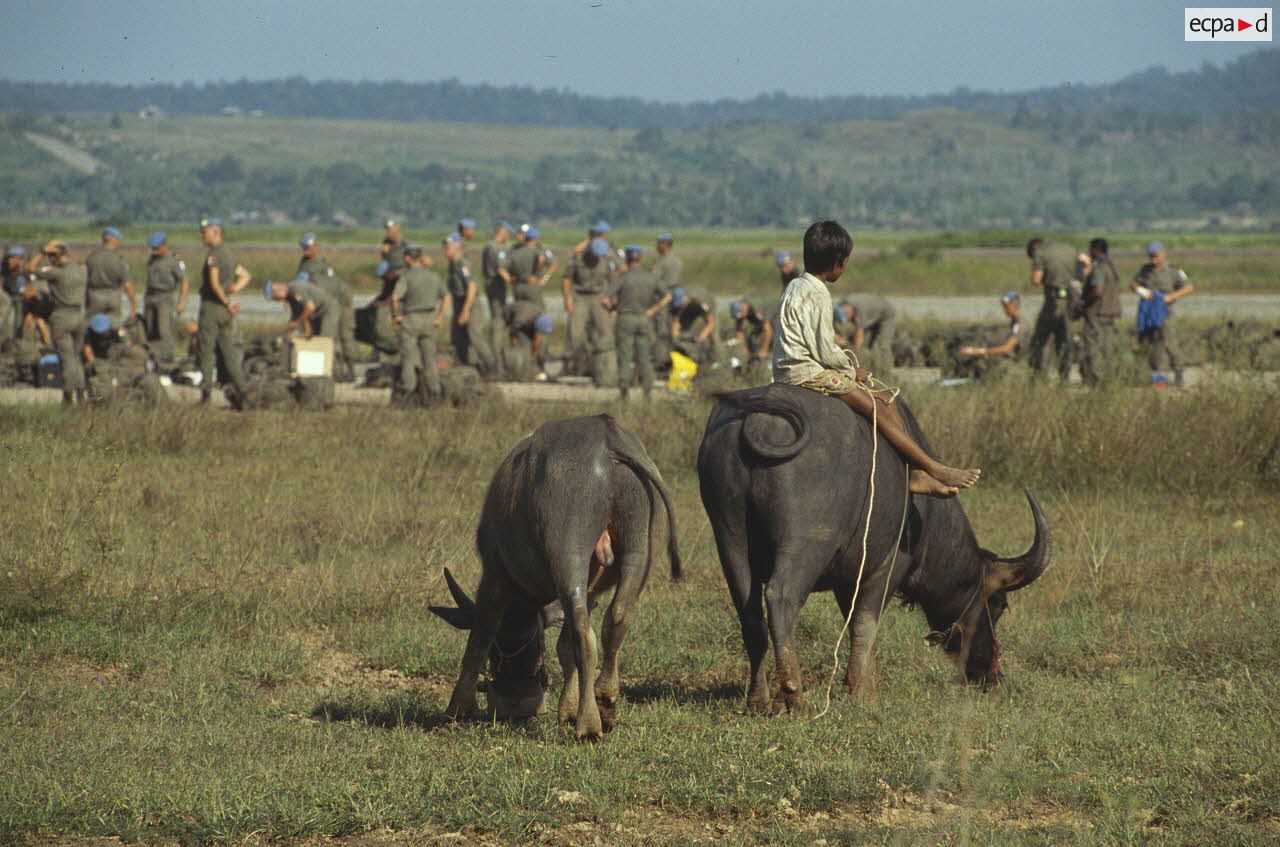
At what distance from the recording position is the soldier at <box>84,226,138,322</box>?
22.2 metres

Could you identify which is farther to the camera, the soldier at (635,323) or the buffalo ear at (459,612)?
the soldier at (635,323)

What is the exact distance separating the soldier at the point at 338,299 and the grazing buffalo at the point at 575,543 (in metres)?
15.5

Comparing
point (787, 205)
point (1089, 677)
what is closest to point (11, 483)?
point (1089, 677)

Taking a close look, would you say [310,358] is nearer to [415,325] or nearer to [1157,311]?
[415,325]

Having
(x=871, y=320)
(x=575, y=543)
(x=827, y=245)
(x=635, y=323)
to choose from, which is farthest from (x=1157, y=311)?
(x=575, y=543)

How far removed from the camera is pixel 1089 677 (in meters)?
9.18

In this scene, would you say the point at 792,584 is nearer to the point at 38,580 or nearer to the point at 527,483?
the point at 527,483

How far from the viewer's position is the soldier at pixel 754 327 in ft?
76.6

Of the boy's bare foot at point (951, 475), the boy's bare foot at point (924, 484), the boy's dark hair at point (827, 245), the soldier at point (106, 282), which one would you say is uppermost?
the boy's dark hair at point (827, 245)

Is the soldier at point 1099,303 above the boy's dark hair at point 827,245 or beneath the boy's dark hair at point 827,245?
beneath

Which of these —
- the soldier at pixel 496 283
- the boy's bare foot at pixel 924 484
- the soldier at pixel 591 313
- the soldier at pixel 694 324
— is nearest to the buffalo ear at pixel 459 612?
the boy's bare foot at pixel 924 484

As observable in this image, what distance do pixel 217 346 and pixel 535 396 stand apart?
419 centimetres

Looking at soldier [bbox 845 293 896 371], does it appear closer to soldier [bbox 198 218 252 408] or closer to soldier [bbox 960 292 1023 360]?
soldier [bbox 960 292 1023 360]

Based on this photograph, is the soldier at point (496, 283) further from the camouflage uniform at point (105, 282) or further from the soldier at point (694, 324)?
the camouflage uniform at point (105, 282)
